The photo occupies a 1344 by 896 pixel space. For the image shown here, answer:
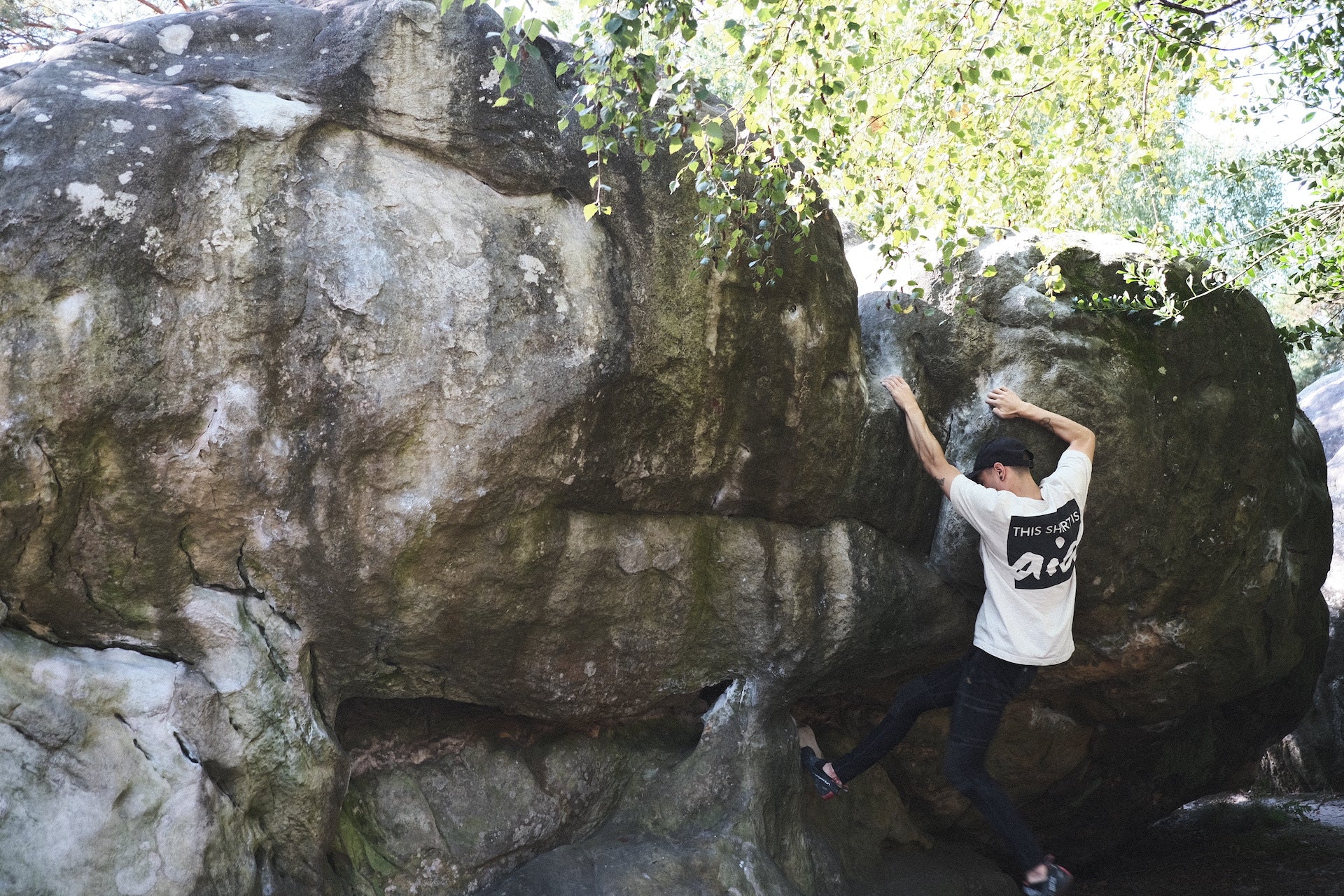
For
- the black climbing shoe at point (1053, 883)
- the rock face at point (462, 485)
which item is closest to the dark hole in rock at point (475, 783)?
the rock face at point (462, 485)

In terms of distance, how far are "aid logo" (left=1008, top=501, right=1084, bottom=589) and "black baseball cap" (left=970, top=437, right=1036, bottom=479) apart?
302mm

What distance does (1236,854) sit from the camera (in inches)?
332

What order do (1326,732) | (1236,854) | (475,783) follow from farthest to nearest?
(1326,732), (1236,854), (475,783)

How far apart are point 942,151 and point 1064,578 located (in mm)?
2244

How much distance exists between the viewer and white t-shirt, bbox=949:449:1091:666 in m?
5.16

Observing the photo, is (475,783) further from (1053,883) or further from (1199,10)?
(1199,10)

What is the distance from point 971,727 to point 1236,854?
479cm

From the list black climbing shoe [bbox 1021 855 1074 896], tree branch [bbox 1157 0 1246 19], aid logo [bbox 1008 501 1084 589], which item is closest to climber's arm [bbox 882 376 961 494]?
aid logo [bbox 1008 501 1084 589]

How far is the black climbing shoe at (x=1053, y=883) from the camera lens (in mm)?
4898

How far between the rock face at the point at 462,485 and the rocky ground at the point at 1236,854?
87.4 inches

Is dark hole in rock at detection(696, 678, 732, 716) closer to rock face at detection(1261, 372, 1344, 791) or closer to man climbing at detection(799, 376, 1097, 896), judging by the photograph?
man climbing at detection(799, 376, 1097, 896)

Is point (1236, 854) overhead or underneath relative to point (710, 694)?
underneath

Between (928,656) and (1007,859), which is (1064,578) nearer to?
(928,656)

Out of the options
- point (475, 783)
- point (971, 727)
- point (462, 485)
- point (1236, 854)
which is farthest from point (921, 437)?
point (1236, 854)
